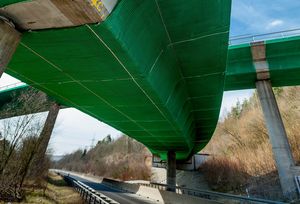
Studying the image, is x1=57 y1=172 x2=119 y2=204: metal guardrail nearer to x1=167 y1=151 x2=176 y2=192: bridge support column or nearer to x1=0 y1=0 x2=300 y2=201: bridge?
x1=0 y1=0 x2=300 y2=201: bridge

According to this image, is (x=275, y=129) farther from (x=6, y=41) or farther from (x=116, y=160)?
(x=116, y=160)

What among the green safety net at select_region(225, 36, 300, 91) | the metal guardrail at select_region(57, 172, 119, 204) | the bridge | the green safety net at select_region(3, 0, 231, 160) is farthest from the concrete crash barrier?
the green safety net at select_region(225, 36, 300, 91)

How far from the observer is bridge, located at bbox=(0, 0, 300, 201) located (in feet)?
14.8

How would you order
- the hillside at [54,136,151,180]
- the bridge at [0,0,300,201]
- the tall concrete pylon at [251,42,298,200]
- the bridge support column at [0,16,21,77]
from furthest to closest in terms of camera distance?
the hillside at [54,136,151,180] → the tall concrete pylon at [251,42,298,200] → the bridge at [0,0,300,201] → the bridge support column at [0,16,21,77]

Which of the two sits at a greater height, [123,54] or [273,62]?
[273,62]

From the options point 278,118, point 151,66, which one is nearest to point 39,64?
point 151,66

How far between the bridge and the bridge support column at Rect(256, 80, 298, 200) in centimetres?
45

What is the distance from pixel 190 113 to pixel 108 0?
39.0 ft

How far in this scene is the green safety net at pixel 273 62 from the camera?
15.3 metres

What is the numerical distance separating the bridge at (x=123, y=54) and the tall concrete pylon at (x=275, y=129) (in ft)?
1.79

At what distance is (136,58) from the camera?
6.27 metres

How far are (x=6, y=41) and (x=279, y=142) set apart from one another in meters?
17.9

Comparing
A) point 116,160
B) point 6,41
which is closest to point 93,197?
point 6,41

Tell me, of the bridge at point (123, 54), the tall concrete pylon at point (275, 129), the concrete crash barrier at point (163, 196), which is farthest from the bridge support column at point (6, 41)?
the tall concrete pylon at point (275, 129)
